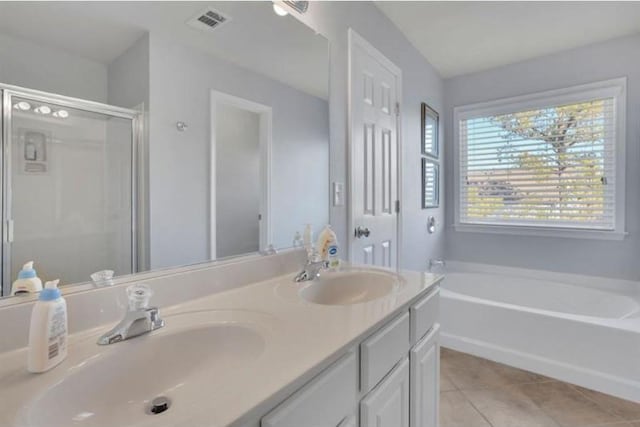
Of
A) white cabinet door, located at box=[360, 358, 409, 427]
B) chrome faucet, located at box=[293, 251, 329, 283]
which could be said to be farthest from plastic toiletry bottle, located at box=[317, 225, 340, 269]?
white cabinet door, located at box=[360, 358, 409, 427]

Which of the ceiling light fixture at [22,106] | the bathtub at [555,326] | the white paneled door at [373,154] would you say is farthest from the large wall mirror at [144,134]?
the bathtub at [555,326]

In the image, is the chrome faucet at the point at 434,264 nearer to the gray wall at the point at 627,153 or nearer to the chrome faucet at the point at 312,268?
the gray wall at the point at 627,153

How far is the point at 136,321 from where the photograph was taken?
0.74 m

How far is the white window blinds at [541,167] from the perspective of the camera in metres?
2.60

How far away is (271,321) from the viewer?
2.71 ft

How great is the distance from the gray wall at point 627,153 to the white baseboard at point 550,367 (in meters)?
1.08

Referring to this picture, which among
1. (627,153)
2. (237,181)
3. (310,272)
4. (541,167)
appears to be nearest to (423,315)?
(310,272)

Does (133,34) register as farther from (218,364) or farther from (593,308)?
(593,308)

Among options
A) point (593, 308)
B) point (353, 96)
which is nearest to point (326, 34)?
point (353, 96)

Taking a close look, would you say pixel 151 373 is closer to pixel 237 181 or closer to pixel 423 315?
pixel 237 181

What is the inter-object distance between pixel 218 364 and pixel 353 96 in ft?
5.02

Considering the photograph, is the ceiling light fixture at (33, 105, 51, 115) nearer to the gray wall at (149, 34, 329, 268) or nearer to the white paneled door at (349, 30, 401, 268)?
the gray wall at (149, 34, 329, 268)

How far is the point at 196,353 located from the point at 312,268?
63 centimetres

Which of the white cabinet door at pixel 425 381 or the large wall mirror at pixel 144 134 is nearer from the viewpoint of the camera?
the large wall mirror at pixel 144 134
